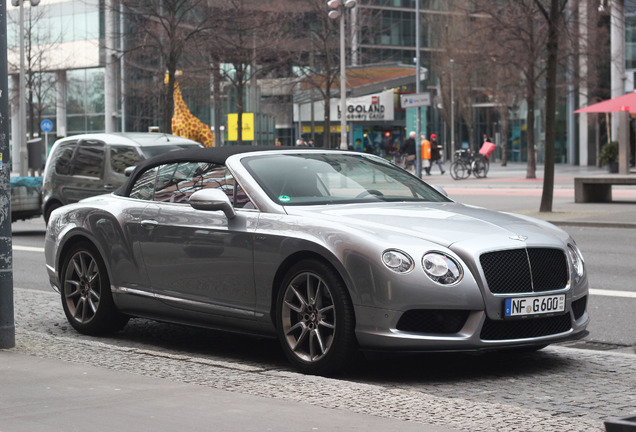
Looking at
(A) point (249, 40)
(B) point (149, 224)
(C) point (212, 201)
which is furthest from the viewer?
(A) point (249, 40)

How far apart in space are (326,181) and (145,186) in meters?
1.68

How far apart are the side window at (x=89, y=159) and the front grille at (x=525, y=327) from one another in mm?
13004

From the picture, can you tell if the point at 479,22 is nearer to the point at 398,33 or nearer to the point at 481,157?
the point at 481,157

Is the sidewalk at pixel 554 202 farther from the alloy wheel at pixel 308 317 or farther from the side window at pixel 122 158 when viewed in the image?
the alloy wheel at pixel 308 317

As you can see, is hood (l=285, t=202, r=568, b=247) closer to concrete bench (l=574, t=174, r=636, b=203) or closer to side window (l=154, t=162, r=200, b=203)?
side window (l=154, t=162, r=200, b=203)

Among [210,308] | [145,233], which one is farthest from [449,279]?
[145,233]

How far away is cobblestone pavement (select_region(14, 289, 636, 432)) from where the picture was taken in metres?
5.67

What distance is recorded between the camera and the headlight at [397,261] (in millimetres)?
6691

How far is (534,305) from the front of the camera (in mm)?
6883

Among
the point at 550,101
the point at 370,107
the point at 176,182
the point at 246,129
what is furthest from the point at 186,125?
the point at 370,107

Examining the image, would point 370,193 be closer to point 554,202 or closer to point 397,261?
point 397,261

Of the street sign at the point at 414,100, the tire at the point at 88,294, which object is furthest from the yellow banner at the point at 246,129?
the tire at the point at 88,294

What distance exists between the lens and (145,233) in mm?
8430

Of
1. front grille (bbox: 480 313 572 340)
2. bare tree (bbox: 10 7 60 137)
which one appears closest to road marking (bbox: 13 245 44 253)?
front grille (bbox: 480 313 572 340)
